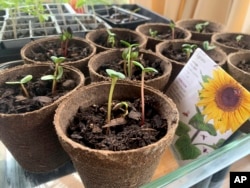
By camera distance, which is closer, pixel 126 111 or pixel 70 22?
pixel 126 111

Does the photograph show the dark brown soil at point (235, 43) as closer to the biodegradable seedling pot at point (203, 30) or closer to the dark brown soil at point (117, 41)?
the biodegradable seedling pot at point (203, 30)

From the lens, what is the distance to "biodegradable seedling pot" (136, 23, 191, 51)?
3.07ft

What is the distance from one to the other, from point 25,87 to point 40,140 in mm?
143

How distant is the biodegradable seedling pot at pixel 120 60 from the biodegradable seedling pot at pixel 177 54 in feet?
0.09

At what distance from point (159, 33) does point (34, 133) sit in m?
0.68

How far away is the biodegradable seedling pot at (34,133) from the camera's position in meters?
0.53

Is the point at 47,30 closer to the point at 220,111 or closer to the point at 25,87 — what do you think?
the point at 25,87

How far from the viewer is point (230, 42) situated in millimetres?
928

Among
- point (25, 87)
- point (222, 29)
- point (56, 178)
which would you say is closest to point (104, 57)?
point (25, 87)

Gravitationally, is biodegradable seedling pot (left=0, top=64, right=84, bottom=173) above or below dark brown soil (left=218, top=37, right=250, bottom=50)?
below

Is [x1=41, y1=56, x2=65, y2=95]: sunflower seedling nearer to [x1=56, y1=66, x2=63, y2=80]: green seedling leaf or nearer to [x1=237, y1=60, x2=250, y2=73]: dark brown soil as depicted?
[x1=56, y1=66, x2=63, y2=80]: green seedling leaf

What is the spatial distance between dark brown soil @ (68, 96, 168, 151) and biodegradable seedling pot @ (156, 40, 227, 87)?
0.62ft

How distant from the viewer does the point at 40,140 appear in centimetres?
59

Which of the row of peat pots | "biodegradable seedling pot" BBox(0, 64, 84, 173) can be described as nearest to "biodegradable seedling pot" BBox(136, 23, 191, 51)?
the row of peat pots
